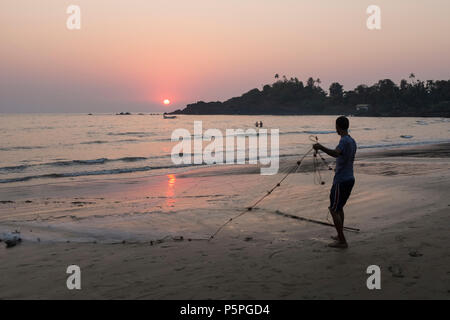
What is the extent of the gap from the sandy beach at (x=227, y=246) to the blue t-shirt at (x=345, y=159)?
112cm

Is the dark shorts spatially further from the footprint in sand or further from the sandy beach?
the footprint in sand

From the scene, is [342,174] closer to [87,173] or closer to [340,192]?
[340,192]

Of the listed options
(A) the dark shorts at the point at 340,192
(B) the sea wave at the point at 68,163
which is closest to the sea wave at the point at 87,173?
(B) the sea wave at the point at 68,163

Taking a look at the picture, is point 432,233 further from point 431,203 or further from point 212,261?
point 212,261

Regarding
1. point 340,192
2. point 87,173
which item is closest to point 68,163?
point 87,173

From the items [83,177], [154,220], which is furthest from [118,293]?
[83,177]

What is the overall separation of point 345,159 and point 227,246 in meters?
2.34

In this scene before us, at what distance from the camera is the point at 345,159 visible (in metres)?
A: 5.87

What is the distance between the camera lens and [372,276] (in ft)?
15.6

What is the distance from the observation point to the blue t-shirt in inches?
229

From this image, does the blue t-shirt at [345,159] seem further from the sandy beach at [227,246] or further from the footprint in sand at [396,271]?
the footprint in sand at [396,271]

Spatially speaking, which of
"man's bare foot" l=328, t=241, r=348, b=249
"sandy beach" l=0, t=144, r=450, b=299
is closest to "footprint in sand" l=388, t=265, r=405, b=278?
"sandy beach" l=0, t=144, r=450, b=299

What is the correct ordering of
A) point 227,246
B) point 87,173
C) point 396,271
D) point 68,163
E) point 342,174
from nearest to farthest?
1. point 396,271
2. point 342,174
3. point 227,246
4. point 87,173
5. point 68,163
